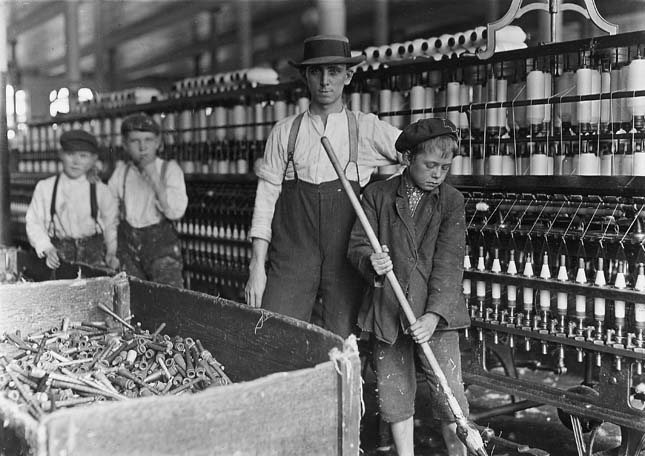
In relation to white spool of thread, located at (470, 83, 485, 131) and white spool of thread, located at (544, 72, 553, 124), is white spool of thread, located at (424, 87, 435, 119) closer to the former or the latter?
white spool of thread, located at (470, 83, 485, 131)

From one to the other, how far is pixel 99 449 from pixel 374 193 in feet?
5.88

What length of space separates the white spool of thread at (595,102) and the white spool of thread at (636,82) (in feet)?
0.65

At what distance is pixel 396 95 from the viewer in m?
4.54

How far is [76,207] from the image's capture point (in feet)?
16.6

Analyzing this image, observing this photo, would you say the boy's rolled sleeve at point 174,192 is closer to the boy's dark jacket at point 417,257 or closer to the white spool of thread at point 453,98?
the white spool of thread at point 453,98

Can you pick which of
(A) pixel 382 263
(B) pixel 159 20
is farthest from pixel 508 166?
(B) pixel 159 20

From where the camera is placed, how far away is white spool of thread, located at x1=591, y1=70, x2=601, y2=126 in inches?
142

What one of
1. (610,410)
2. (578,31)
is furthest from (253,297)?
(578,31)

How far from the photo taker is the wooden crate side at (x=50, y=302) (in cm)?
334

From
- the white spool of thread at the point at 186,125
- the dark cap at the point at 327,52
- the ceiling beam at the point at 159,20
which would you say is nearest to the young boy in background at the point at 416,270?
the dark cap at the point at 327,52

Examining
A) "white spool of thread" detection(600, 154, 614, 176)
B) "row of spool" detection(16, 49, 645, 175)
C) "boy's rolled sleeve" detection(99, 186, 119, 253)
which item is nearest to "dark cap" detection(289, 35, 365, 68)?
"row of spool" detection(16, 49, 645, 175)

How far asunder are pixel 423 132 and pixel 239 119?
3.16 meters

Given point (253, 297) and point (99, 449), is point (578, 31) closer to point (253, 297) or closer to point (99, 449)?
point (253, 297)

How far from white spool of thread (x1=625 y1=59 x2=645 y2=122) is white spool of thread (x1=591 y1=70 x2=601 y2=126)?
0.20 meters
